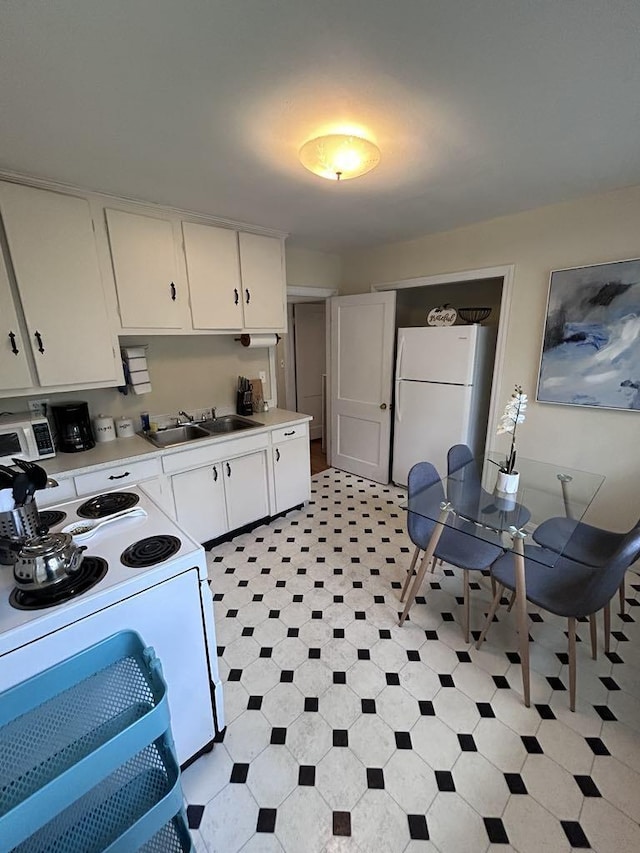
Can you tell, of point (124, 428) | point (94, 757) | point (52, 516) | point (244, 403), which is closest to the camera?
point (94, 757)

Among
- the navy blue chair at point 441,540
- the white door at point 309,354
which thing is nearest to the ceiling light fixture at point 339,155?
the navy blue chair at point 441,540

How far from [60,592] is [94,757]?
46 centimetres

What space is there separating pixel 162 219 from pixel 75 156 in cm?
69

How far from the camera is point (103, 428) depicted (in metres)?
2.42

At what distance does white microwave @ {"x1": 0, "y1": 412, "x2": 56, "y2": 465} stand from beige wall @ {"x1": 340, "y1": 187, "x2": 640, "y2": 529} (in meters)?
3.17

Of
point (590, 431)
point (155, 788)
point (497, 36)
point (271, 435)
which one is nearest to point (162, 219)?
point (271, 435)

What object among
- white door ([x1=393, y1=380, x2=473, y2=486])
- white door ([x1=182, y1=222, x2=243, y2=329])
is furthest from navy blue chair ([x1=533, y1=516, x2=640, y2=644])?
white door ([x1=182, y1=222, x2=243, y2=329])

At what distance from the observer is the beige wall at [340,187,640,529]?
2221 mm

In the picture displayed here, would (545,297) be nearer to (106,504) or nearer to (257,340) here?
(257,340)

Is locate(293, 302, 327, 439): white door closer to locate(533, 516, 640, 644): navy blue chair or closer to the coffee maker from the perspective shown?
the coffee maker

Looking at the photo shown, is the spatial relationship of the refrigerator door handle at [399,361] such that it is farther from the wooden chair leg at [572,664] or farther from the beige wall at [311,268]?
the wooden chair leg at [572,664]

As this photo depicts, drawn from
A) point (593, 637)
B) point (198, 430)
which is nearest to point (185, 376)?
point (198, 430)

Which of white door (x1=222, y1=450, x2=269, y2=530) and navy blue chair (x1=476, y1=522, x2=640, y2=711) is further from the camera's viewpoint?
white door (x1=222, y1=450, x2=269, y2=530)

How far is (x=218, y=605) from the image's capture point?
2139mm
